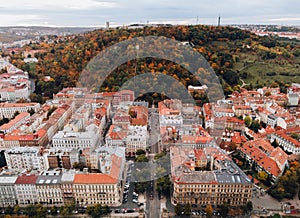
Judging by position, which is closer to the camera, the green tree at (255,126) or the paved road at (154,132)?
the paved road at (154,132)

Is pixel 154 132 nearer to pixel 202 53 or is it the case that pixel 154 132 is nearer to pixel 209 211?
pixel 209 211

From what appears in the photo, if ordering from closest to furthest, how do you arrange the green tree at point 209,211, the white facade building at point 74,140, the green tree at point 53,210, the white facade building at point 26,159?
1. the green tree at point 209,211
2. the green tree at point 53,210
3. the white facade building at point 26,159
4. the white facade building at point 74,140

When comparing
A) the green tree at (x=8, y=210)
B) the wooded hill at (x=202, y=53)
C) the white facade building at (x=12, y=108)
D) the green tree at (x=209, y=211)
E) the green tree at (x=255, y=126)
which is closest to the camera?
the green tree at (x=209, y=211)

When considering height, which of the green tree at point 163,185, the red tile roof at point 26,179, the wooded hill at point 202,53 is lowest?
the green tree at point 163,185

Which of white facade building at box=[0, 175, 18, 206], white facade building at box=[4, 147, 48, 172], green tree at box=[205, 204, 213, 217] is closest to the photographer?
green tree at box=[205, 204, 213, 217]

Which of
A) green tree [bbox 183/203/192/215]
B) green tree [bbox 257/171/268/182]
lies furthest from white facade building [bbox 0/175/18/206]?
green tree [bbox 257/171/268/182]

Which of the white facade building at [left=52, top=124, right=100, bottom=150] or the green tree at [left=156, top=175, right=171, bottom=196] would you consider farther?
the white facade building at [left=52, top=124, right=100, bottom=150]

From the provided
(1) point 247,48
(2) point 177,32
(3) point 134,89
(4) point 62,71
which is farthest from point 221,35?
(4) point 62,71

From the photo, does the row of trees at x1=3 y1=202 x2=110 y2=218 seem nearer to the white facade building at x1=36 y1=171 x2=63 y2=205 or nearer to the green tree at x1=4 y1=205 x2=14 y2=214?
the green tree at x1=4 y1=205 x2=14 y2=214

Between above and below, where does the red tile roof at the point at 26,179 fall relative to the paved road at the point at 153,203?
above

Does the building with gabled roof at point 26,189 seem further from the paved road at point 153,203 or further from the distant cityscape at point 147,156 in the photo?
the paved road at point 153,203

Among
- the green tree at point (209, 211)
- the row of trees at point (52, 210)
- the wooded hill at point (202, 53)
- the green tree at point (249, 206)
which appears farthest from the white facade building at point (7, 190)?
the wooded hill at point (202, 53)

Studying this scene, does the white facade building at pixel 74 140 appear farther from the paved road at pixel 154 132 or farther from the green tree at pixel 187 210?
the green tree at pixel 187 210
